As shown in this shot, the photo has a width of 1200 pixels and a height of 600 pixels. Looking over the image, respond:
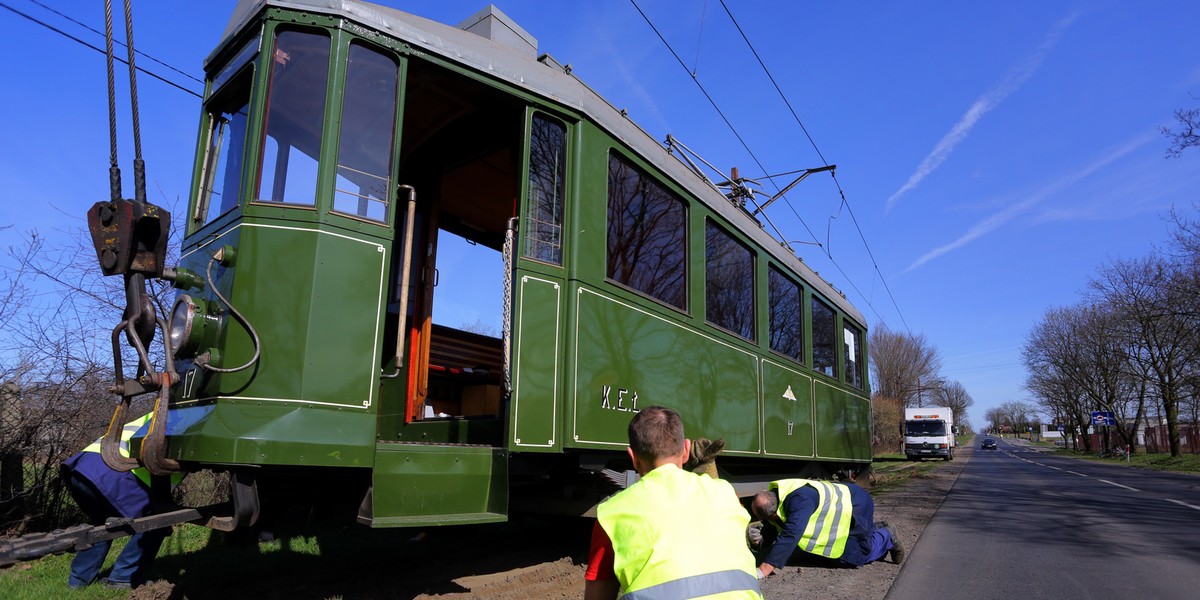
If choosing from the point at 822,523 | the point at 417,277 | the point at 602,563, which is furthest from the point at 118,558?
the point at 822,523

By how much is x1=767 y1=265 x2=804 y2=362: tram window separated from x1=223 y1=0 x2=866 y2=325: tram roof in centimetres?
216

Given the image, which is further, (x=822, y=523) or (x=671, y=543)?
(x=822, y=523)

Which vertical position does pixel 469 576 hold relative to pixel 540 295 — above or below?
below

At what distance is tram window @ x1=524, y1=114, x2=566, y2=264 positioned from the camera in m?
4.46

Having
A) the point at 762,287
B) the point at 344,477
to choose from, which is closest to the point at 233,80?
the point at 344,477

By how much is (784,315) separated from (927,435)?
97.4 ft

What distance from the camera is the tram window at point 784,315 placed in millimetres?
7828

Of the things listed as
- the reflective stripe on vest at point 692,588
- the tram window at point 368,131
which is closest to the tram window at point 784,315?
the tram window at point 368,131

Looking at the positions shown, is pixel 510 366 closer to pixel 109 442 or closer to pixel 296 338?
pixel 296 338

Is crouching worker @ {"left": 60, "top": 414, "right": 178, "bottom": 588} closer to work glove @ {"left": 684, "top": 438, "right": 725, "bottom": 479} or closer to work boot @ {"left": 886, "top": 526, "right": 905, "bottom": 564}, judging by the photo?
work glove @ {"left": 684, "top": 438, "right": 725, "bottom": 479}

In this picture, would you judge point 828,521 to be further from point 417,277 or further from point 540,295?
point 417,277

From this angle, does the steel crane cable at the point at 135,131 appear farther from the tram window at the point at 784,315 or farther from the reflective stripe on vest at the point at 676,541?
the tram window at the point at 784,315

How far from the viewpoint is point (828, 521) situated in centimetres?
578

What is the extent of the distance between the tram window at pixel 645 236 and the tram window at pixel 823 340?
13.1 ft
